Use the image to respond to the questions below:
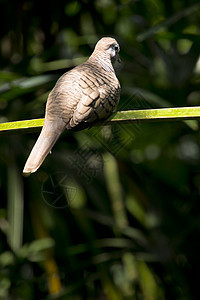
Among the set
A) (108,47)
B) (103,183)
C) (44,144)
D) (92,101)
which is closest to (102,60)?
(108,47)

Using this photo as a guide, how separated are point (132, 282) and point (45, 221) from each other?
446mm

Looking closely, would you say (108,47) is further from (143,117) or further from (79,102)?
(143,117)

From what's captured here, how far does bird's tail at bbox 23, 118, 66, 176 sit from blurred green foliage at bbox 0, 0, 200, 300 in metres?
0.69

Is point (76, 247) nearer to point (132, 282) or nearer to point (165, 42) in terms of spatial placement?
point (132, 282)

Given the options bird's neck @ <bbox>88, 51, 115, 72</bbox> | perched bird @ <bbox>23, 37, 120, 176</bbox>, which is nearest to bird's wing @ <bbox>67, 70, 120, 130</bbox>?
perched bird @ <bbox>23, 37, 120, 176</bbox>

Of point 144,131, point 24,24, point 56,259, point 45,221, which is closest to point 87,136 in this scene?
point 144,131

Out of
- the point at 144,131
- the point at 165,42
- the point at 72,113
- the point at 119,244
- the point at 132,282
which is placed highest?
the point at 72,113

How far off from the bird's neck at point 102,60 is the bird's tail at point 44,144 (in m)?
0.29

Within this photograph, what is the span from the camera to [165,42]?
224 cm

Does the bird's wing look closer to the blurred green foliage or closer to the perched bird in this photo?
the perched bird

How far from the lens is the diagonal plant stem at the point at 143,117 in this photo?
0.93m

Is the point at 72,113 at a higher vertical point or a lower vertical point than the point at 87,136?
higher

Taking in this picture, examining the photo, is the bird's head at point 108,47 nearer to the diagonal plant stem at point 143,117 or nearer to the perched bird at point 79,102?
the perched bird at point 79,102

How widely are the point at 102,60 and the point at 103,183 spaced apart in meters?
0.78
